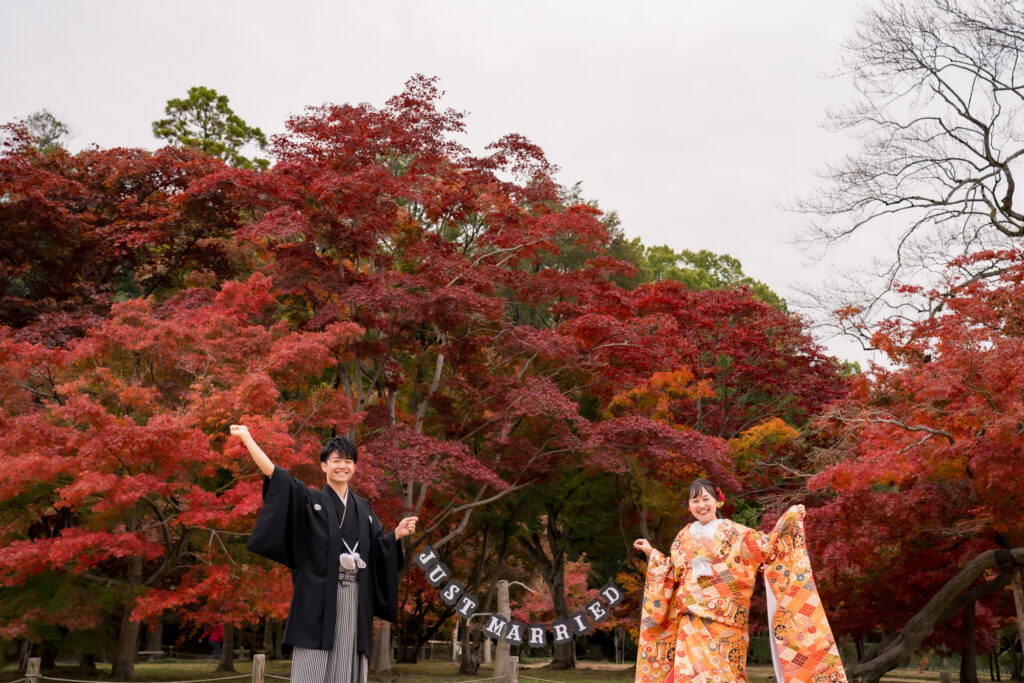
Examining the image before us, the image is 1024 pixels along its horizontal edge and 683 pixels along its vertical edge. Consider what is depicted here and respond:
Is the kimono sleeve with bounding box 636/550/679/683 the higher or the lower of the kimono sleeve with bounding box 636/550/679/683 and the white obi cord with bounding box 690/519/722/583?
the lower

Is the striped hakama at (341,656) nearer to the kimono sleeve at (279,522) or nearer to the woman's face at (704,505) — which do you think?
the kimono sleeve at (279,522)

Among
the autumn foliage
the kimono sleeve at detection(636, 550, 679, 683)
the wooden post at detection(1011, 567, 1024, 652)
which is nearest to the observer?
the kimono sleeve at detection(636, 550, 679, 683)

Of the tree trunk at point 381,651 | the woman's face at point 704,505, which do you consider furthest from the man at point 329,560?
the tree trunk at point 381,651

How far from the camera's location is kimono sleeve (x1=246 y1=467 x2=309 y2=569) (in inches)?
148

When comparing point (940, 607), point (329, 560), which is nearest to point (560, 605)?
point (940, 607)

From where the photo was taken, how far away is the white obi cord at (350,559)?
12.8ft

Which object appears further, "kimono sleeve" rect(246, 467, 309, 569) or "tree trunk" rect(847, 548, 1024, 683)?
"tree trunk" rect(847, 548, 1024, 683)

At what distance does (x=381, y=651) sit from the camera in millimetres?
13453

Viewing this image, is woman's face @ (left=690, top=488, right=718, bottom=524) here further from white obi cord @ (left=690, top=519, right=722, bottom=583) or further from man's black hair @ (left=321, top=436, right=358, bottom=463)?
man's black hair @ (left=321, top=436, right=358, bottom=463)

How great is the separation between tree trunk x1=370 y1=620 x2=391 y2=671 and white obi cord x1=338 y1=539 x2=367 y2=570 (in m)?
10.0

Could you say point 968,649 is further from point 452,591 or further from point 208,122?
point 208,122

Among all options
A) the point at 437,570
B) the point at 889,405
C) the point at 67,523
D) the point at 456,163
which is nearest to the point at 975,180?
the point at 889,405

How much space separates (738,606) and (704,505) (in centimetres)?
61

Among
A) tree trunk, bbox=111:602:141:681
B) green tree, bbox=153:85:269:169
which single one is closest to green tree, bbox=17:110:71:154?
green tree, bbox=153:85:269:169
